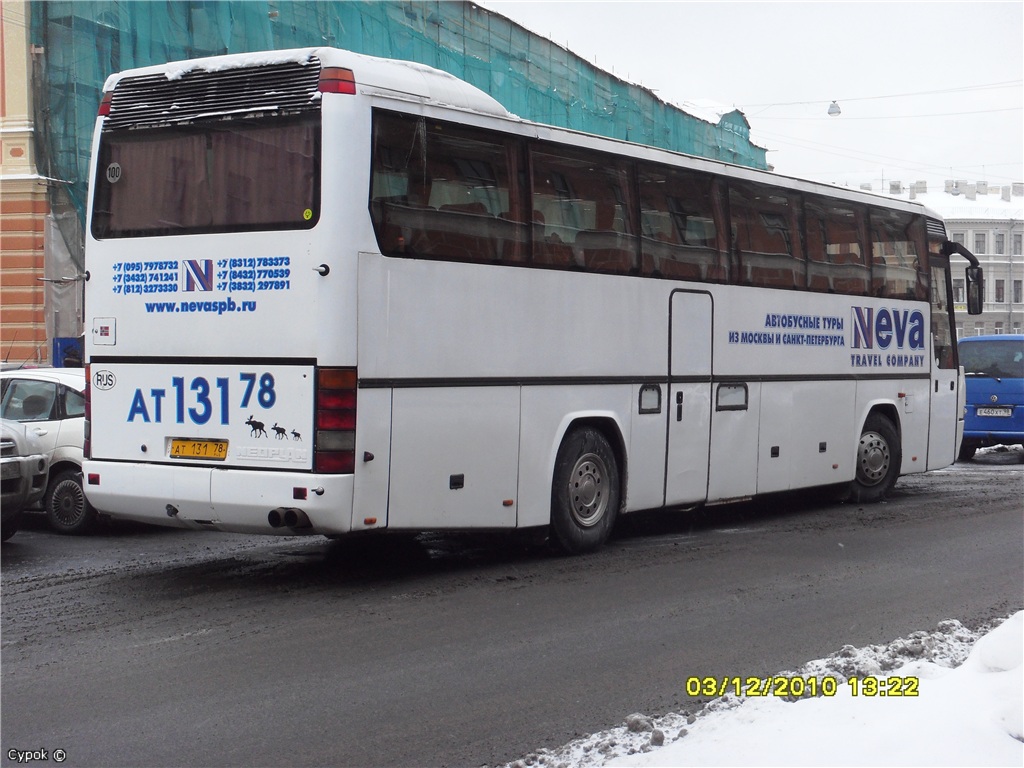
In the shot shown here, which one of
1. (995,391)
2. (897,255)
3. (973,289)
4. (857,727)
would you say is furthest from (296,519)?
(995,391)

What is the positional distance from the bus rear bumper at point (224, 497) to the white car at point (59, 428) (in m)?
3.05

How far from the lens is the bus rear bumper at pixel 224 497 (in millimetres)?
8258

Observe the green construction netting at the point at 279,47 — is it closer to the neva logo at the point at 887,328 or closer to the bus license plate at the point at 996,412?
the bus license plate at the point at 996,412

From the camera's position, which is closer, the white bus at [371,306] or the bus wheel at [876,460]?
the white bus at [371,306]

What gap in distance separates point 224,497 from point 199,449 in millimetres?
440

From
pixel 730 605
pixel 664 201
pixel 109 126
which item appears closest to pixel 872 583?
pixel 730 605

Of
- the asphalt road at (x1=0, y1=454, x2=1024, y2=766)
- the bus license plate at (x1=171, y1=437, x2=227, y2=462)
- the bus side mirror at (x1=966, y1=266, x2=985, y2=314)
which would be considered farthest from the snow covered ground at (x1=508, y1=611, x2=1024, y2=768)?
the bus side mirror at (x1=966, y1=266, x2=985, y2=314)

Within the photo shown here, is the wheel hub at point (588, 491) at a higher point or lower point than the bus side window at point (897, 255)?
lower

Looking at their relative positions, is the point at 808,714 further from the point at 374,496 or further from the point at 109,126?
the point at 109,126

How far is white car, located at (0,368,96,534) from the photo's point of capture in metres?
12.0

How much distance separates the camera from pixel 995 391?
69.6ft

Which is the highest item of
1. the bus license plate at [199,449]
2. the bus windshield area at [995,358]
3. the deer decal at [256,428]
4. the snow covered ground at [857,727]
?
the bus windshield area at [995,358]

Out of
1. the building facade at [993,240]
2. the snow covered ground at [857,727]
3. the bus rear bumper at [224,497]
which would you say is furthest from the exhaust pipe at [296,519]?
the building facade at [993,240]

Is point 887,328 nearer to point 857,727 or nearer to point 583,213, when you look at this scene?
point 583,213
